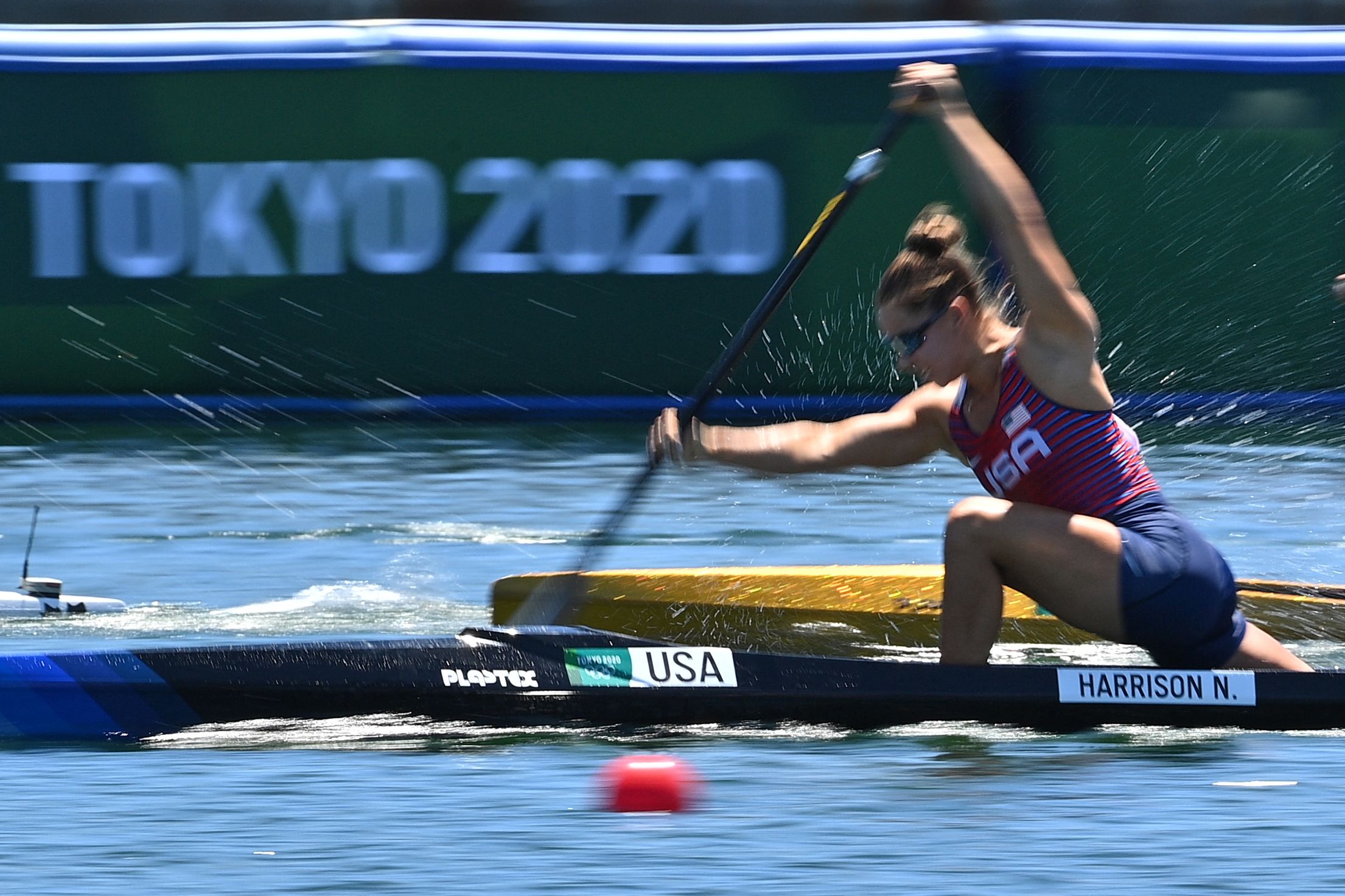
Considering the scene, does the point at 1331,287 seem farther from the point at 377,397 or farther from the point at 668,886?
the point at 668,886

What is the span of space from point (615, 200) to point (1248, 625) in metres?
6.29

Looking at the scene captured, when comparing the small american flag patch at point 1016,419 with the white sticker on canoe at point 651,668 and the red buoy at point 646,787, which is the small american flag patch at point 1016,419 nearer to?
the white sticker on canoe at point 651,668

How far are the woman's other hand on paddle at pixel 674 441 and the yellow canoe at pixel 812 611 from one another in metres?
0.75

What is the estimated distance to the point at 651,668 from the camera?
488 centimetres

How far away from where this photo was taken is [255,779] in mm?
4547

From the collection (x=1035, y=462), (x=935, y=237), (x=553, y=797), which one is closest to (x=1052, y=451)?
(x=1035, y=462)

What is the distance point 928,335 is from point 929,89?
52 cm

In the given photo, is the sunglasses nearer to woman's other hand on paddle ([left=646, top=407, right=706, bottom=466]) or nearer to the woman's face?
the woman's face

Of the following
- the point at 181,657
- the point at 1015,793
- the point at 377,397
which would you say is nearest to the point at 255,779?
the point at 181,657

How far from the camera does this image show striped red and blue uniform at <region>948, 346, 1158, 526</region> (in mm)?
4609

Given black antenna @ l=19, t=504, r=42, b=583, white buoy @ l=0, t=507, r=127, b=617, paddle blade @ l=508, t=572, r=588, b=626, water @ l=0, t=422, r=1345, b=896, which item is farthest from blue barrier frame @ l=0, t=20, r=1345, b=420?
paddle blade @ l=508, t=572, r=588, b=626

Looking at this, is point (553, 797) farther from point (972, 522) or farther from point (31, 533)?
point (31, 533)

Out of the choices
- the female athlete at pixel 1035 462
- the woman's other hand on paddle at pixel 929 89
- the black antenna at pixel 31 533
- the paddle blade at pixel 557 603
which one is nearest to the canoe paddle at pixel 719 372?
the paddle blade at pixel 557 603

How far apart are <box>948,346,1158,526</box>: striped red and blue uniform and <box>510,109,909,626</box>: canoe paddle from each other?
0.69m
